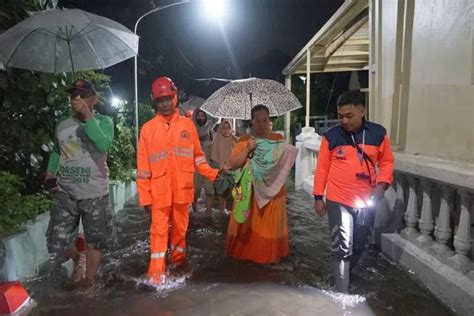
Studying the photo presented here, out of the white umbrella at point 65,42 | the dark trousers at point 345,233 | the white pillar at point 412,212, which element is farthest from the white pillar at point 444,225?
the white umbrella at point 65,42

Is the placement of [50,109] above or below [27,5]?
below

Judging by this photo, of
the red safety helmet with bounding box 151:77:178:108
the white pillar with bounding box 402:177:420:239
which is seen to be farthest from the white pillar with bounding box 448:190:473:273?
the red safety helmet with bounding box 151:77:178:108

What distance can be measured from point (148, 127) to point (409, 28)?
128 inches

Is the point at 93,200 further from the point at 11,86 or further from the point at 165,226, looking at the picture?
the point at 11,86

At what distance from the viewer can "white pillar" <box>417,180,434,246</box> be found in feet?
13.8

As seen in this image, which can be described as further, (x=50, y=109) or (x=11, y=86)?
(x=50, y=109)

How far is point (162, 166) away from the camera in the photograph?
13.9 feet

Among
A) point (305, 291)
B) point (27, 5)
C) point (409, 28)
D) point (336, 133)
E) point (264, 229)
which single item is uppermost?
point (27, 5)

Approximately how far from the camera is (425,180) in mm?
4227

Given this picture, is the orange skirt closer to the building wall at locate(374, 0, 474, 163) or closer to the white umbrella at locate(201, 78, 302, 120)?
the white umbrella at locate(201, 78, 302, 120)

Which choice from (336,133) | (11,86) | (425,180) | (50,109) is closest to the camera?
(336,133)

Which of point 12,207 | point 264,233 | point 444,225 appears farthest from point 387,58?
point 12,207

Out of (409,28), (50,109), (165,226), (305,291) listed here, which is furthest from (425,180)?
(50,109)

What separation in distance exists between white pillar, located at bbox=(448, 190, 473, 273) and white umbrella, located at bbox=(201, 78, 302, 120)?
254 centimetres
